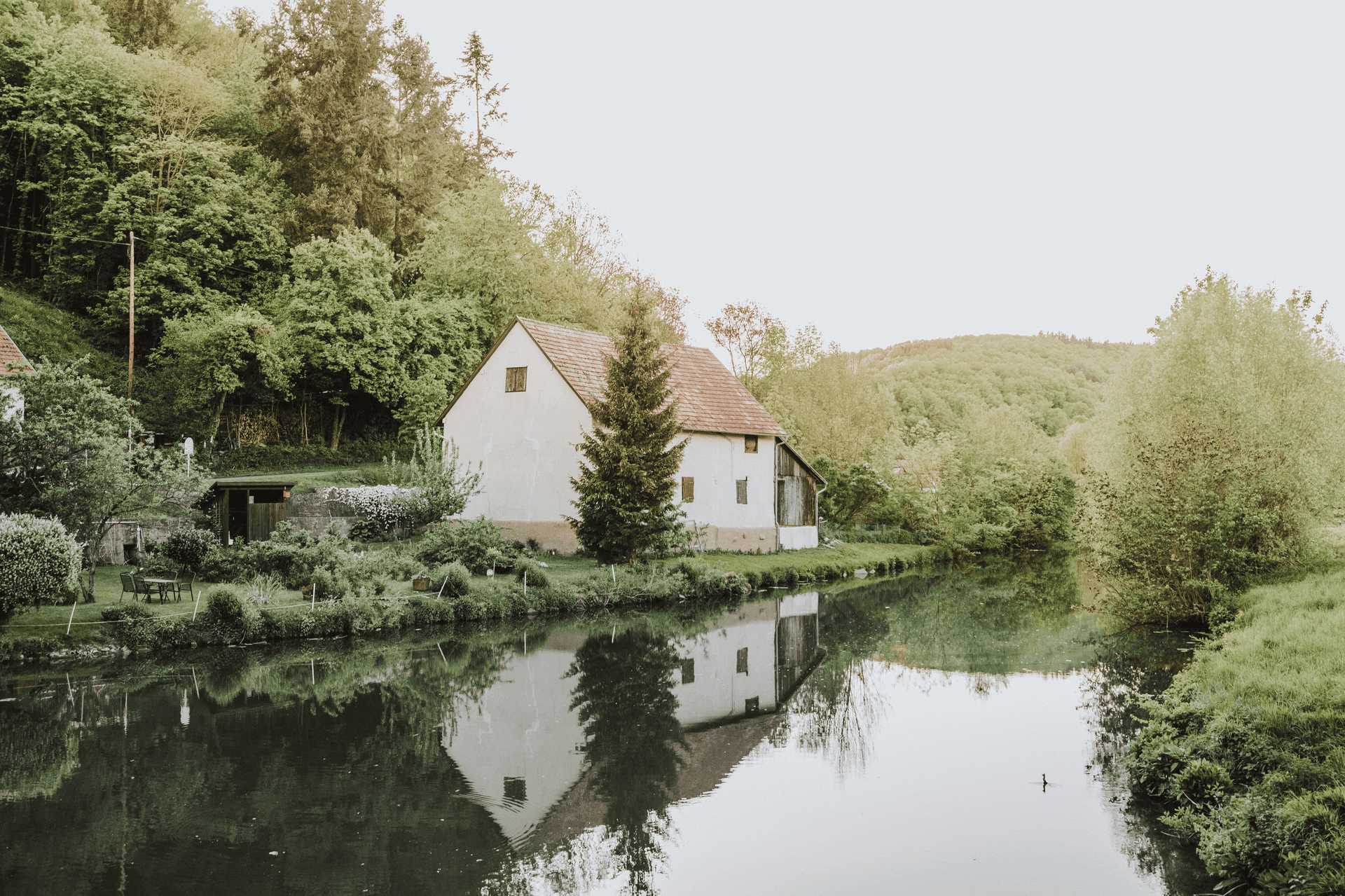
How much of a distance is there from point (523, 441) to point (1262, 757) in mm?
21932

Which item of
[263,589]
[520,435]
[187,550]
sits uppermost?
[520,435]

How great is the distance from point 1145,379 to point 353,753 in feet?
62.6

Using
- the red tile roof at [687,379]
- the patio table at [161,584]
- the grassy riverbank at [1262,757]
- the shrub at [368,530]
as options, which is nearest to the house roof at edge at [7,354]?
the patio table at [161,584]

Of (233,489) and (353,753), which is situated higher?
(233,489)

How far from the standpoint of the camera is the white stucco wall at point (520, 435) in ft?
87.2

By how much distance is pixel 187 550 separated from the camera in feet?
64.6

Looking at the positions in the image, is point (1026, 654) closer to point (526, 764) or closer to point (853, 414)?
point (526, 764)

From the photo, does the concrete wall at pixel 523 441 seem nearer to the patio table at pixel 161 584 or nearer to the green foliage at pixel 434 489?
the green foliage at pixel 434 489

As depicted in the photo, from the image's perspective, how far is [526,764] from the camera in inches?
390

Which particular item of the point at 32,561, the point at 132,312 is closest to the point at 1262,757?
the point at 32,561

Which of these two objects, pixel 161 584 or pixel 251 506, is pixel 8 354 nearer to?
pixel 251 506

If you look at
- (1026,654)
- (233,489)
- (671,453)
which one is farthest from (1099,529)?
(233,489)

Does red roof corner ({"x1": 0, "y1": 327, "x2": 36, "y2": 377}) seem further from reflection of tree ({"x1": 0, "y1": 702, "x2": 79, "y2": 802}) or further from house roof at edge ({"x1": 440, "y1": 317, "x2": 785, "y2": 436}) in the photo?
reflection of tree ({"x1": 0, "y1": 702, "x2": 79, "y2": 802})

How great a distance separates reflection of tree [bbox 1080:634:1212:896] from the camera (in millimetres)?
7504
